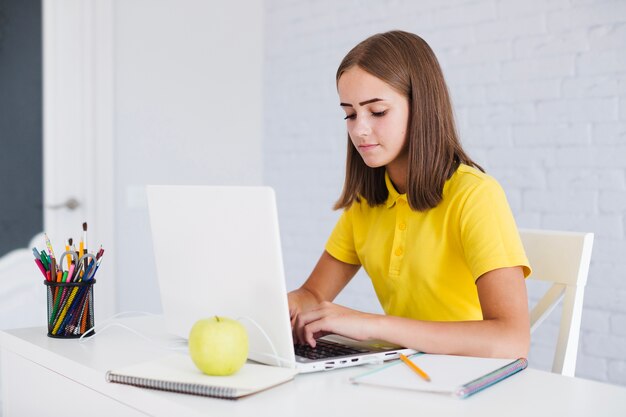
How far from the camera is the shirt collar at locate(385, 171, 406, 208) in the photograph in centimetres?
145

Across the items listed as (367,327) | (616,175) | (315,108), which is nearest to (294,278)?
(315,108)

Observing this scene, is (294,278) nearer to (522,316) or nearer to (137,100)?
(137,100)

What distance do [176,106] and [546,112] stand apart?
1511 mm

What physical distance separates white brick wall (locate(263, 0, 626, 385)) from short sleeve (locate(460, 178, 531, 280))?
96 cm

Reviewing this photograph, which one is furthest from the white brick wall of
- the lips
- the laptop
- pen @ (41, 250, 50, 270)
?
pen @ (41, 250, 50, 270)

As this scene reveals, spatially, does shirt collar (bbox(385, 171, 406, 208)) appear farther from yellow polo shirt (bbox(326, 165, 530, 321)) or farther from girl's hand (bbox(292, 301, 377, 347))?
girl's hand (bbox(292, 301, 377, 347))

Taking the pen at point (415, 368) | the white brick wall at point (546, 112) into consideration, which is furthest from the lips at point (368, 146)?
the white brick wall at point (546, 112)

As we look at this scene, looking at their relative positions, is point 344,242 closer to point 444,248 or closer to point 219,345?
point 444,248

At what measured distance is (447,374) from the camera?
953 millimetres

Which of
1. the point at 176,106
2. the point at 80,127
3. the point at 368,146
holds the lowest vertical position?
the point at 368,146

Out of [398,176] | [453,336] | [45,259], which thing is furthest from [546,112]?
[45,259]

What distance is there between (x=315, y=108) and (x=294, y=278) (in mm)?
715

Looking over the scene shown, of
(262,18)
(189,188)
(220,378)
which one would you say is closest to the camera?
(220,378)

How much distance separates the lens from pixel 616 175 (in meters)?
2.09
